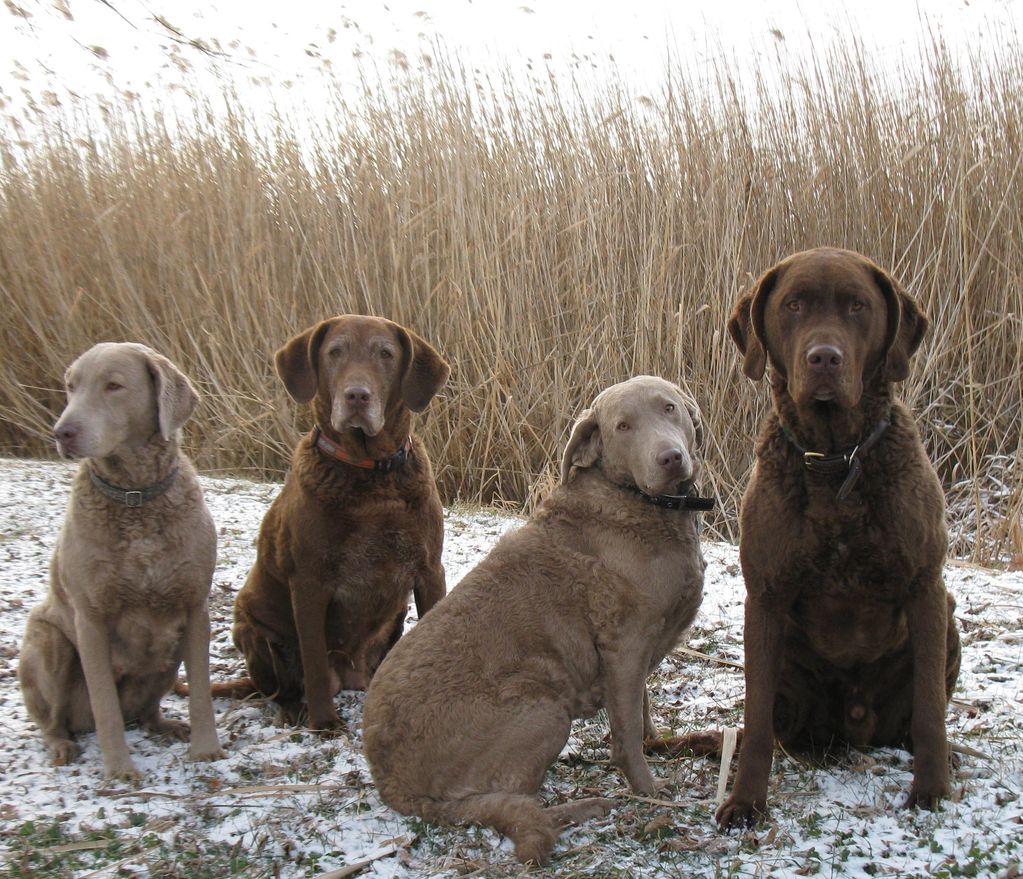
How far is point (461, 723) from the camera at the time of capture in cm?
283

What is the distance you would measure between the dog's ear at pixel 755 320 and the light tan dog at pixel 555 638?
0.29 meters

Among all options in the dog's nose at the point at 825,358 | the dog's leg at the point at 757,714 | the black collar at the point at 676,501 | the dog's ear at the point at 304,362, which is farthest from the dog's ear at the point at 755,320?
the dog's ear at the point at 304,362

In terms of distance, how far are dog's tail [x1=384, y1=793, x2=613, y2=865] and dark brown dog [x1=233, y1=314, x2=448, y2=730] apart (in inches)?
37.7

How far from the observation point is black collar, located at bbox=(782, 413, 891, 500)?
2.77m

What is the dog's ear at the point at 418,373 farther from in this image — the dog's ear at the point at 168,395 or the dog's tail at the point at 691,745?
the dog's tail at the point at 691,745

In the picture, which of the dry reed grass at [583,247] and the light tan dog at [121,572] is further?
the dry reed grass at [583,247]

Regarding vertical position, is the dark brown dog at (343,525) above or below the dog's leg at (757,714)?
above

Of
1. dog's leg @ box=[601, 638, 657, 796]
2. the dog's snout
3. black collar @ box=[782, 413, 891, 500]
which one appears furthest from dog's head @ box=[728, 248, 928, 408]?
the dog's snout

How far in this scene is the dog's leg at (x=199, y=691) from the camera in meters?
3.42

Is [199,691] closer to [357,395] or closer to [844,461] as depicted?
[357,395]

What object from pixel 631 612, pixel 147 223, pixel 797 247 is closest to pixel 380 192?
pixel 147 223

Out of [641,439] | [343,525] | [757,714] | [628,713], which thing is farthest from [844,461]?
[343,525]

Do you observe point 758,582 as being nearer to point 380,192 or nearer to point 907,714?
point 907,714

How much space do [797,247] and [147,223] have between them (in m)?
4.63
